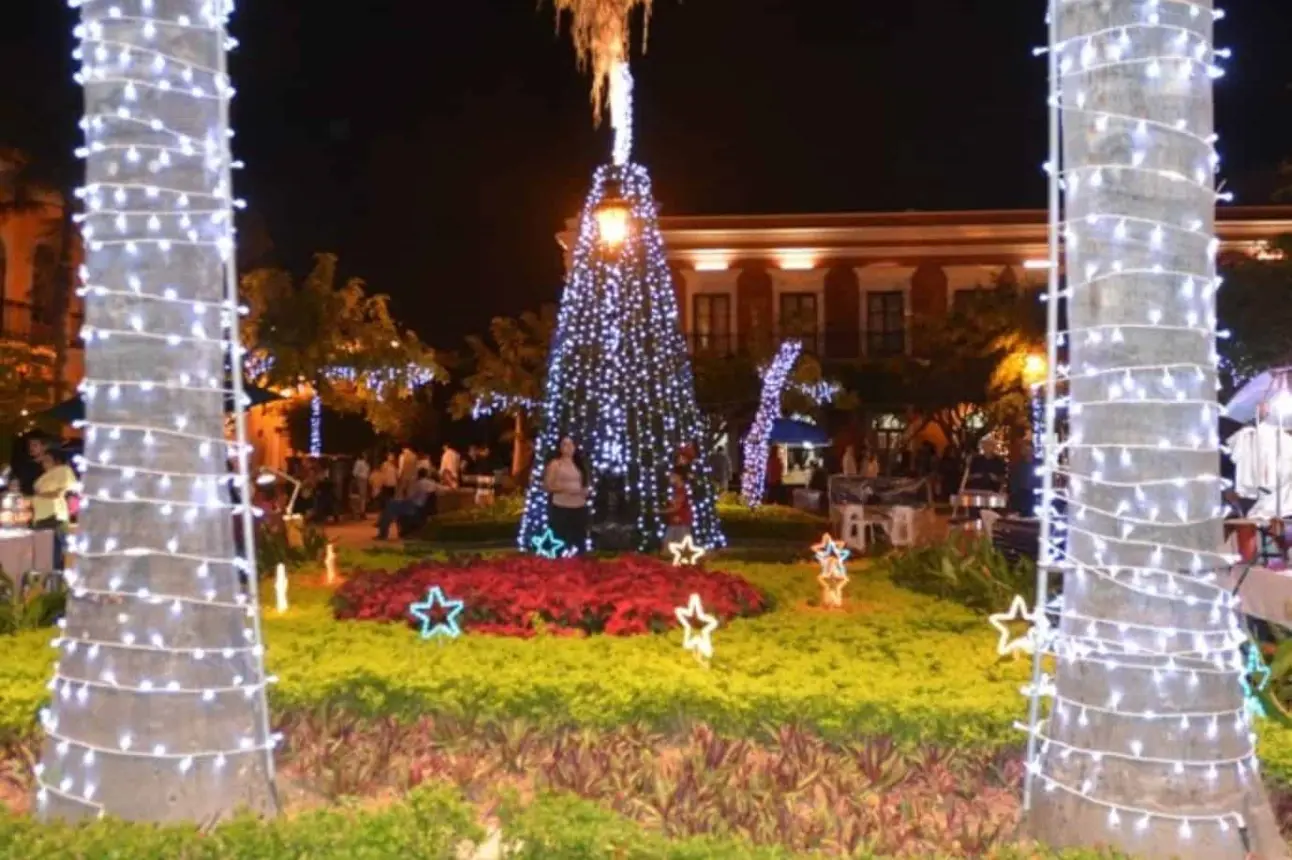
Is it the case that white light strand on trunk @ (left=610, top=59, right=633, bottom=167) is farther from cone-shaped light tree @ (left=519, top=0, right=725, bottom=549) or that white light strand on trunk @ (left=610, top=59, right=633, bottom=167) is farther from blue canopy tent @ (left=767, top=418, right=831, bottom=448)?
blue canopy tent @ (left=767, top=418, right=831, bottom=448)

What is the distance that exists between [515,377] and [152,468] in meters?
26.8

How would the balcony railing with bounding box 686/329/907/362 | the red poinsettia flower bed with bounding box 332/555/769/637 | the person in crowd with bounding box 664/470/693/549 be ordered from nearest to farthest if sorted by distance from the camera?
the red poinsettia flower bed with bounding box 332/555/769/637 < the person in crowd with bounding box 664/470/693/549 < the balcony railing with bounding box 686/329/907/362

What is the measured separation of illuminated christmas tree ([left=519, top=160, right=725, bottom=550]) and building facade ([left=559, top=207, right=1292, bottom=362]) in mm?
23887

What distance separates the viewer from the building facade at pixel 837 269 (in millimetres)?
39000

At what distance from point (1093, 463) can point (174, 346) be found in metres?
3.09

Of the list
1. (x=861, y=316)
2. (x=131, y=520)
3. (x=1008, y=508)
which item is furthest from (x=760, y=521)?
(x=861, y=316)

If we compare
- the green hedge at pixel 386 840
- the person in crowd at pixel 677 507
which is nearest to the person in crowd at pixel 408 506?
the person in crowd at pixel 677 507

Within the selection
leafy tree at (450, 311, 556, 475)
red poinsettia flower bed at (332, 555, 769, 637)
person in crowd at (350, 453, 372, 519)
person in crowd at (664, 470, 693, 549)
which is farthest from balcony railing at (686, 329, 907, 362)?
red poinsettia flower bed at (332, 555, 769, 637)

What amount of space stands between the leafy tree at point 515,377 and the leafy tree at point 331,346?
3.84 ft

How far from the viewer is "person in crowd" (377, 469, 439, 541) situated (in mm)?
19734

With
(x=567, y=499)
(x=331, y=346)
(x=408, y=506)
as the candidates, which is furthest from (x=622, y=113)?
(x=331, y=346)

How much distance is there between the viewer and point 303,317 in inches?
1102

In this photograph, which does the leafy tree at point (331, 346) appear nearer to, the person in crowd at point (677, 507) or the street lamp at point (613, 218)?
the person in crowd at point (677, 507)

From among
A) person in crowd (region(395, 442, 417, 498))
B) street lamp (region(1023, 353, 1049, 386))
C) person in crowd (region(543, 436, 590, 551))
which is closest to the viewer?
person in crowd (region(543, 436, 590, 551))
